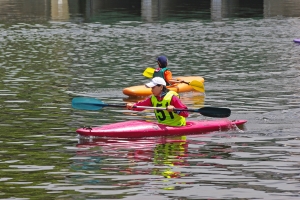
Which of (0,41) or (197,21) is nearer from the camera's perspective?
(0,41)

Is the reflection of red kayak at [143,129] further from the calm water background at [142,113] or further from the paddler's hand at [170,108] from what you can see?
the paddler's hand at [170,108]

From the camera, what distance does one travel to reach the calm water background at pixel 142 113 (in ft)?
51.5

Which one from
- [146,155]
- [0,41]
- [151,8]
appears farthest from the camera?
[151,8]

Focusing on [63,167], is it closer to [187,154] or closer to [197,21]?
→ [187,154]

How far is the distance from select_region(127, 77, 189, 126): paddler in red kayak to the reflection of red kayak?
265 millimetres

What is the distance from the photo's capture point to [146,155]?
1852 centimetres

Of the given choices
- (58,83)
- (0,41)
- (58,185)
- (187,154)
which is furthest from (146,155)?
(0,41)

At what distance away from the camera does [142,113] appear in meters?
25.0

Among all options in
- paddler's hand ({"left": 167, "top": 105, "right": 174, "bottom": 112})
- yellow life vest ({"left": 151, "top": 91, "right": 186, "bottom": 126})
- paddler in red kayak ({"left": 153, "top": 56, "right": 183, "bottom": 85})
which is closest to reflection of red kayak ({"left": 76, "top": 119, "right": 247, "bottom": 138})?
yellow life vest ({"left": 151, "top": 91, "right": 186, "bottom": 126})

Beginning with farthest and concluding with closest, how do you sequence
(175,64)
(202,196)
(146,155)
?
(175,64) < (146,155) < (202,196)

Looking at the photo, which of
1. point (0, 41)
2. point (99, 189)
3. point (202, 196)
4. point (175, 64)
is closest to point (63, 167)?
point (99, 189)

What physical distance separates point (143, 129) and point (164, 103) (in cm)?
80

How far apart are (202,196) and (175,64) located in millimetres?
25394

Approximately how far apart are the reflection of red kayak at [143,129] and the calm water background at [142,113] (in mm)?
244
